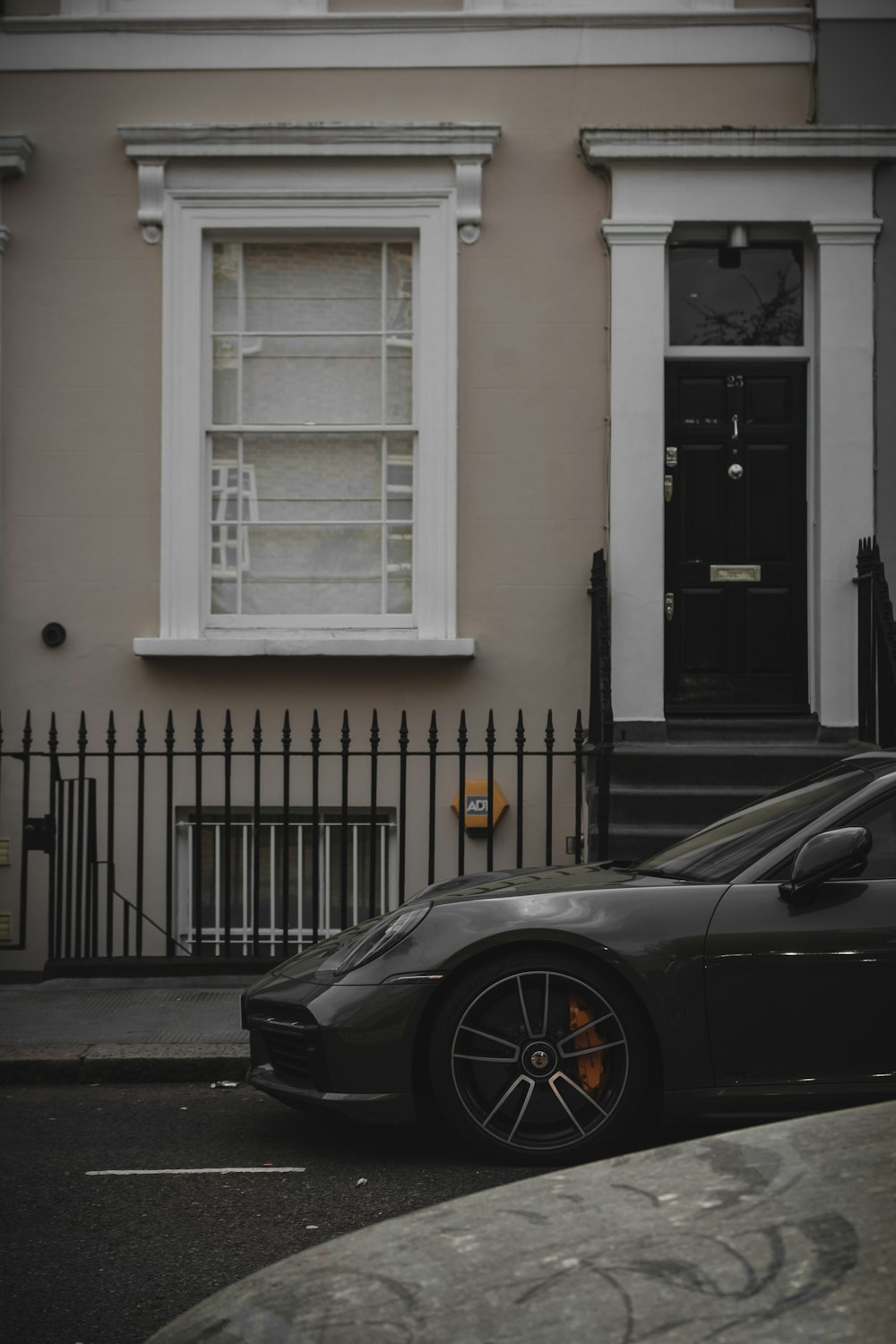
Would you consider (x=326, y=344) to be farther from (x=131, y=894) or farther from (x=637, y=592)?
(x=131, y=894)

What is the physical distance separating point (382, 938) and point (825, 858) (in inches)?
58.2

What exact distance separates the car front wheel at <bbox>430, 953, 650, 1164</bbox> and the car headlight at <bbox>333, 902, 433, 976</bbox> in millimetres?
273

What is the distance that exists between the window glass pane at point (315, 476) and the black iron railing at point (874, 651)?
3.23 meters

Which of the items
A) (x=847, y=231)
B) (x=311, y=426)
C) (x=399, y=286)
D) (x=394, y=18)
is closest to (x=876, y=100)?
(x=847, y=231)

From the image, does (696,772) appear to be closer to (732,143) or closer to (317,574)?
(317,574)

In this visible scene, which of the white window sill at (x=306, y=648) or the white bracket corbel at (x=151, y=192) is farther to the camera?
the white bracket corbel at (x=151, y=192)

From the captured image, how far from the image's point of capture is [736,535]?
10023mm

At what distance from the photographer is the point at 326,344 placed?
10164 millimetres

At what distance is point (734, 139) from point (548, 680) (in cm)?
372

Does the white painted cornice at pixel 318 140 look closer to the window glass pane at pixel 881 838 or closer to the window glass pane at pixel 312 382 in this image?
the window glass pane at pixel 312 382

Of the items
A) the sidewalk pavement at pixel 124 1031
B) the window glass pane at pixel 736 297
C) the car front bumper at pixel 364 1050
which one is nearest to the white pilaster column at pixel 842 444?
the window glass pane at pixel 736 297

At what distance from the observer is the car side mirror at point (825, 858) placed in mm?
4625

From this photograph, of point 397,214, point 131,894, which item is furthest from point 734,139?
point 131,894

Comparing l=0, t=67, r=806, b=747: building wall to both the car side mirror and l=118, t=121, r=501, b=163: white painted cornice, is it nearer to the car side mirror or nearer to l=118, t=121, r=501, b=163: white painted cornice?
l=118, t=121, r=501, b=163: white painted cornice
